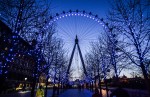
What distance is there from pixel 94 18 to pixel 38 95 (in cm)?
1822

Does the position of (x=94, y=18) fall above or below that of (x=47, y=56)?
above

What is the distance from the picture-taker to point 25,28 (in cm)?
1507

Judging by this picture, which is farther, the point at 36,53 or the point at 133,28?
the point at 36,53

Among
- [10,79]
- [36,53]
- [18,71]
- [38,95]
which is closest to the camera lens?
[38,95]

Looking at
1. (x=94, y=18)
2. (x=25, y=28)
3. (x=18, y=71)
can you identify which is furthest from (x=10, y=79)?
(x=25, y=28)

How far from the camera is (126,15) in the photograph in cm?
1809

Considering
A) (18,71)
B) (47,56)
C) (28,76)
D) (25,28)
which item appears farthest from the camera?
(28,76)

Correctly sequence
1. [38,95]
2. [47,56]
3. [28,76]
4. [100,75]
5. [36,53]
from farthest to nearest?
[28,76]
[100,75]
[47,56]
[36,53]
[38,95]

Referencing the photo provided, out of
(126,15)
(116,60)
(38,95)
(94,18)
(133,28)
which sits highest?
(94,18)

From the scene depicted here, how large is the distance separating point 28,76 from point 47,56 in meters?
57.8

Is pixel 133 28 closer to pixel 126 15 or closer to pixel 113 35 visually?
pixel 126 15

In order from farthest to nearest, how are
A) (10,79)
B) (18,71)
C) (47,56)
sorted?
(18,71) < (10,79) < (47,56)

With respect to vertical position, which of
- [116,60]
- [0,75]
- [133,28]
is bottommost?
[0,75]

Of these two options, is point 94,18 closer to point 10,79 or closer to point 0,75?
point 0,75
